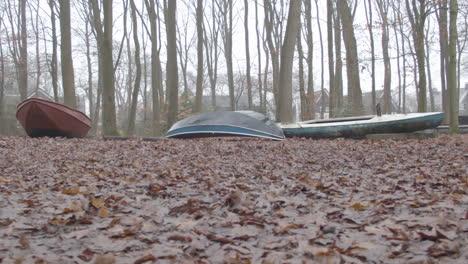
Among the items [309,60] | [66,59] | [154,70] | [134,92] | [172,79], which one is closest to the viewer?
[66,59]

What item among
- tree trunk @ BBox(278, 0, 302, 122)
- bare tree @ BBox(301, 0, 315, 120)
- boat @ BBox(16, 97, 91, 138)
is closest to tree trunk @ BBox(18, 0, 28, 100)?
boat @ BBox(16, 97, 91, 138)

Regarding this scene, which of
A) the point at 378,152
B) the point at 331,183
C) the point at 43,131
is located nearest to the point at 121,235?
the point at 331,183

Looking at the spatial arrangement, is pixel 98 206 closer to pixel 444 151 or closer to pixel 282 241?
pixel 282 241

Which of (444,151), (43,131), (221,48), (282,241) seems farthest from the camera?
(221,48)

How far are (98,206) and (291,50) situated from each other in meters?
10.5

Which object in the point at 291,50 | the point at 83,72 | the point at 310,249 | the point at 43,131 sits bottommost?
the point at 310,249

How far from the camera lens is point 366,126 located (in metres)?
10.3

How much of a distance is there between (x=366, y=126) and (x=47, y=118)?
321 inches

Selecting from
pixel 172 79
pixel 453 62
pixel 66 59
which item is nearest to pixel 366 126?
pixel 453 62

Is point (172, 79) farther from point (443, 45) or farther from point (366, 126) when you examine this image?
point (443, 45)

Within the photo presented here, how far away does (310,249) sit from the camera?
5.98 feet

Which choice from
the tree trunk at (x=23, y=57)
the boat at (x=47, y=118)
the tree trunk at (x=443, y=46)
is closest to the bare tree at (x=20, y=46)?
the tree trunk at (x=23, y=57)

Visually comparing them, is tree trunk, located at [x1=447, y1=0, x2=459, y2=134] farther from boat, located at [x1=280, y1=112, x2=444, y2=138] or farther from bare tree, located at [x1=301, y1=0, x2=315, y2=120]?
bare tree, located at [x1=301, y1=0, x2=315, y2=120]

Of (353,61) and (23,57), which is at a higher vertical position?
(23,57)
